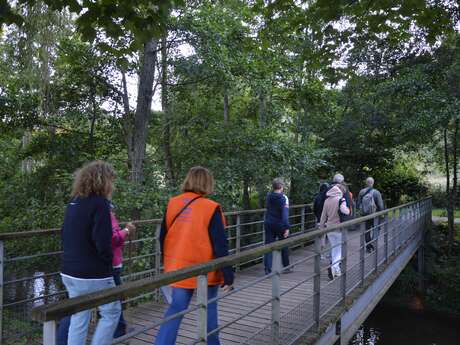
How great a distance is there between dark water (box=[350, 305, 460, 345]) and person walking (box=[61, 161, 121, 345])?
1266cm

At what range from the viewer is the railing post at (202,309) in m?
2.53

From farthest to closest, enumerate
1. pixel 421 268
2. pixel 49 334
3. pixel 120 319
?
pixel 421 268, pixel 120 319, pixel 49 334

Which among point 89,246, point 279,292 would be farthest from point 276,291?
point 89,246

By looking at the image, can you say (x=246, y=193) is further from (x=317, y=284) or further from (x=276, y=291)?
(x=276, y=291)

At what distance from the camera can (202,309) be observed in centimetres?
253

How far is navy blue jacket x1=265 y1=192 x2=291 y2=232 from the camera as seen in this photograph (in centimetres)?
687

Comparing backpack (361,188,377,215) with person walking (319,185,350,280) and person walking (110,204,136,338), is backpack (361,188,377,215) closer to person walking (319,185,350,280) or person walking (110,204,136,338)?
person walking (319,185,350,280)

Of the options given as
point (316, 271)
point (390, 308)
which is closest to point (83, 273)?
point (316, 271)

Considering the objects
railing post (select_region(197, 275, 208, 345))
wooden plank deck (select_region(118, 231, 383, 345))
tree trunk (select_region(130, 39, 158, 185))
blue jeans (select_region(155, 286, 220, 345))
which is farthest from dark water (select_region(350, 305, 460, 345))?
railing post (select_region(197, 275, 208, 345))

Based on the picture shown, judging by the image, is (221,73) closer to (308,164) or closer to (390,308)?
(308,164)

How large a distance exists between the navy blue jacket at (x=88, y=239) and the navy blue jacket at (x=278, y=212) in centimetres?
424

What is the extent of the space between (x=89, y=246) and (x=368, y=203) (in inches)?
293

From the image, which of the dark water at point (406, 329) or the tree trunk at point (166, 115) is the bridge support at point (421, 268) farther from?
the tree trunk at point (166, 115)

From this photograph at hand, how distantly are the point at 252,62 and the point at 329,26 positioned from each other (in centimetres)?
402
